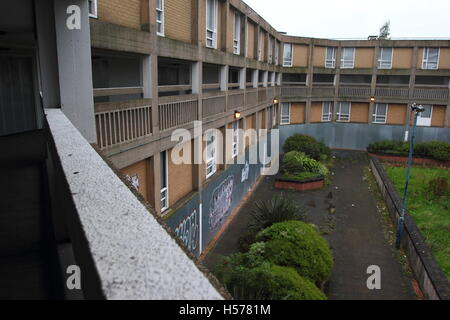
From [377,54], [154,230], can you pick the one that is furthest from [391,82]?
[154,230]

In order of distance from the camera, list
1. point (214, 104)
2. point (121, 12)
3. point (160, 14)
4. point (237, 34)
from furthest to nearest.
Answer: point (237, 34) → point (214, 104) → point (160, 14) → point (121, 12)

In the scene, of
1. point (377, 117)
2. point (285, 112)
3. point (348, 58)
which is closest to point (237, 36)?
point (285, 112)

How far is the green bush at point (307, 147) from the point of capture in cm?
2867

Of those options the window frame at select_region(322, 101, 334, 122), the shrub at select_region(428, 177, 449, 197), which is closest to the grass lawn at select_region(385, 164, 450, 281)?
the shrub at select_region(428, 177, 449, 197)

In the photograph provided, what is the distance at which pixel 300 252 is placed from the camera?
34.0ft

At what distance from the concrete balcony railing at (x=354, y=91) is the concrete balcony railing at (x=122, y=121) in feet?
Answer: 97.7

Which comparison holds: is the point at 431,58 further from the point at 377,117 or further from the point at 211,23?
the point at 211,23

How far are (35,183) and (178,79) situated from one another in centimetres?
950

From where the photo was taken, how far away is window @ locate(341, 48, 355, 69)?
117 feet

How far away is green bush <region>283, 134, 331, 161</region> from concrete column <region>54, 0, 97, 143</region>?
928 inches

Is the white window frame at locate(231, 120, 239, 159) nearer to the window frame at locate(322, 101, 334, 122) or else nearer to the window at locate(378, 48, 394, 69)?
the window frame at locate(322, 101, 334, 122)

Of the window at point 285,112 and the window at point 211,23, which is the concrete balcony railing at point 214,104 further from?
the window at point 285,112

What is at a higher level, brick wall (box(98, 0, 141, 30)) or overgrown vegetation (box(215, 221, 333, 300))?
brick wall (box(98, 0, 141, 30))

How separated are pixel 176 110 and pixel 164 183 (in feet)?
7.49
